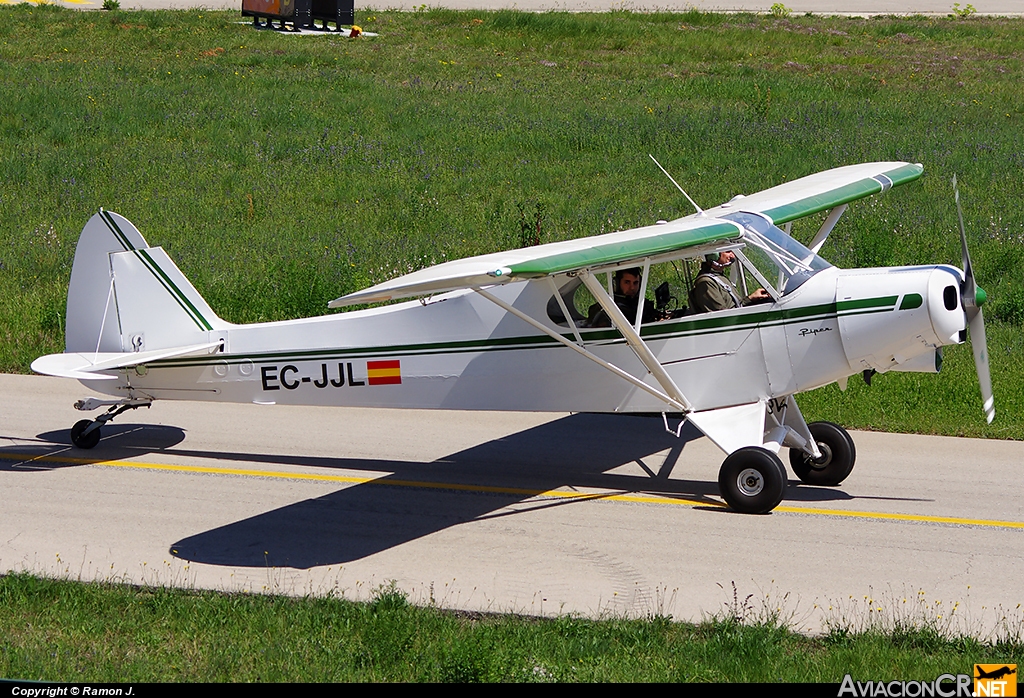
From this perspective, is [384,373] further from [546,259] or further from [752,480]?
[752,480]

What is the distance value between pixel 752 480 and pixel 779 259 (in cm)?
176

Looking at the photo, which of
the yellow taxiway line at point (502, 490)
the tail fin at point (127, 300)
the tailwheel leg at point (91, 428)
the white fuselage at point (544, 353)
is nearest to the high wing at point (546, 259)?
the white fuselage at point (544, 353)

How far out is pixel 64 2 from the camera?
41969mm

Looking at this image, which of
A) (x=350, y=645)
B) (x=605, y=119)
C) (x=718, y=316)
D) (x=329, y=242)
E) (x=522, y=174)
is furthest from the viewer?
(x=605, y=119)

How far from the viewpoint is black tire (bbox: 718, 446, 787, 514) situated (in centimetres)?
845

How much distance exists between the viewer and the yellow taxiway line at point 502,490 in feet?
28.3

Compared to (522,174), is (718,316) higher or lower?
lower

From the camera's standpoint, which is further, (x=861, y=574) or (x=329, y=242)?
(x=329, y=242)

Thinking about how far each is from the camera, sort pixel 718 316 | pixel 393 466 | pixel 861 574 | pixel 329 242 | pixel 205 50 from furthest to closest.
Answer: pixel 205 50
pixel 329 242
pixel 393 466
pixel 718 316
pixel 861 574

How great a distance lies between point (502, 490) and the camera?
30.9ft

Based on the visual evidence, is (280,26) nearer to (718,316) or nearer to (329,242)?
(329,242)

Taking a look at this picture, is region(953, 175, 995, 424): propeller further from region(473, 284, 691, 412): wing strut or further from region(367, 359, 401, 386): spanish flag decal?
region(367, 359, 401, 386): spanish flag decal

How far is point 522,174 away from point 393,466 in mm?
11651

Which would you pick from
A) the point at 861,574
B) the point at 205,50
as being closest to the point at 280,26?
the point at 205,50
